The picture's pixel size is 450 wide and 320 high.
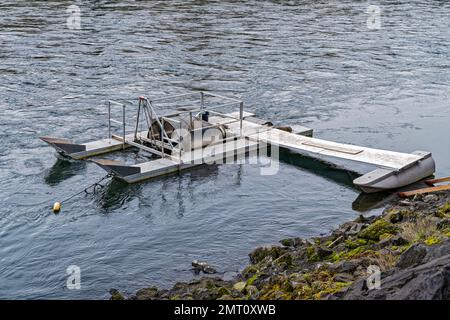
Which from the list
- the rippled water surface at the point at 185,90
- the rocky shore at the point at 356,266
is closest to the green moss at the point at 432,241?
the rocky shore at the point at 356,266

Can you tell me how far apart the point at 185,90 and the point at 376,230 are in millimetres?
14718

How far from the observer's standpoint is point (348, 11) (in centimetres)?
4847

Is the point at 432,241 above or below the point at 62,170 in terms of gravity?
above

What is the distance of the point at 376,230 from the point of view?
15.1m

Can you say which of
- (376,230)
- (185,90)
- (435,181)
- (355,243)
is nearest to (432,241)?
(355,243)

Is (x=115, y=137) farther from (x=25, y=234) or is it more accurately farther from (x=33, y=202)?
(x=25, y=234)

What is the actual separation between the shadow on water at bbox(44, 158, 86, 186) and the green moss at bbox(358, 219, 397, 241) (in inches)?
323

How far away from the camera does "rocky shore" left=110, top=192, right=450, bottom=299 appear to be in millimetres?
9500

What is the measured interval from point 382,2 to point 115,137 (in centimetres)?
3461

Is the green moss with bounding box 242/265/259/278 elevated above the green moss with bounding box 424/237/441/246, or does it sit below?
below

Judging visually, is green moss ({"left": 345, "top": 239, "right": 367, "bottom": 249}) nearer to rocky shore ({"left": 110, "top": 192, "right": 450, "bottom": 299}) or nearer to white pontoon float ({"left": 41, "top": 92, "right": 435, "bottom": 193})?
rocky shore ({"left": 110, "top": 192, "right": 450, "bottom": 299})

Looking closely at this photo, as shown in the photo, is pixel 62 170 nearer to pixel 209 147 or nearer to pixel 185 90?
pixel 209 147

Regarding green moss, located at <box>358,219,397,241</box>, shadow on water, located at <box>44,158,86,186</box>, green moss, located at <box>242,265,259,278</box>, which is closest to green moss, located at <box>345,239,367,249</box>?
green moss, located at <box>358,219,397,241</box>

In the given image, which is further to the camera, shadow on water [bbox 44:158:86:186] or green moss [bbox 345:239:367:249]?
shadow on water [bbox 44:158:86:186]
